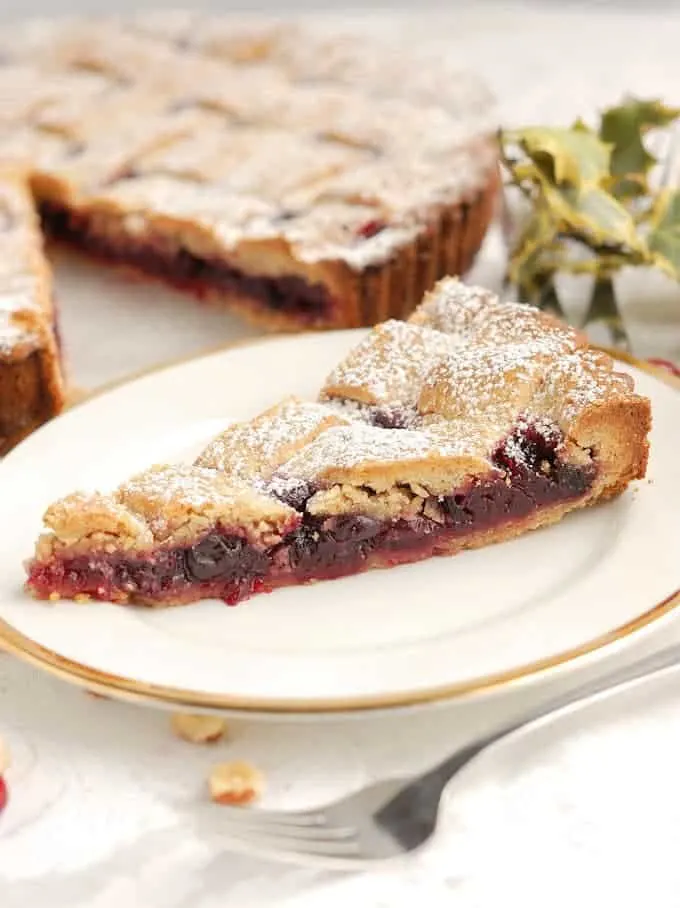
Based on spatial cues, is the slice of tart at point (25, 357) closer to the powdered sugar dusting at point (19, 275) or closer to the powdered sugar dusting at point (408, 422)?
the powdered sugar dusting at point (19, 275)

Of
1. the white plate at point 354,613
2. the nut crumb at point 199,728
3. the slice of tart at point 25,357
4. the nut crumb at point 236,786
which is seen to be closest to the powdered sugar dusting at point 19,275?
the slice of tart at point 25,357

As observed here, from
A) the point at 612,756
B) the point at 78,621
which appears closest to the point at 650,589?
the point at 612,756

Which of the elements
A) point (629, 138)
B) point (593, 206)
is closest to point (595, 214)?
point (593, 206)

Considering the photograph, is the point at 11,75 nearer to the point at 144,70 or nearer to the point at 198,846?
the point at 144,70

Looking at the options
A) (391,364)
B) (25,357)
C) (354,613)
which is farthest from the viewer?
(25,357)

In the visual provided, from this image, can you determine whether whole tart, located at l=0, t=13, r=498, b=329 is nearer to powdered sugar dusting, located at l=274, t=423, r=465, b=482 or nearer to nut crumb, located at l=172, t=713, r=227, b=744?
powdered sugar dusting, located at l=274, t=423, r=465, b=482

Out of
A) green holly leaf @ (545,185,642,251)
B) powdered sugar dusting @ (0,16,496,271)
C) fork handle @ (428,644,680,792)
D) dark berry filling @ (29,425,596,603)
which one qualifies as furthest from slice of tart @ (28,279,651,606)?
powdered sugar dusting @ (0,16,496,271)

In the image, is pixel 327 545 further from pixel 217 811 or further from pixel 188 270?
pixel 188 270
